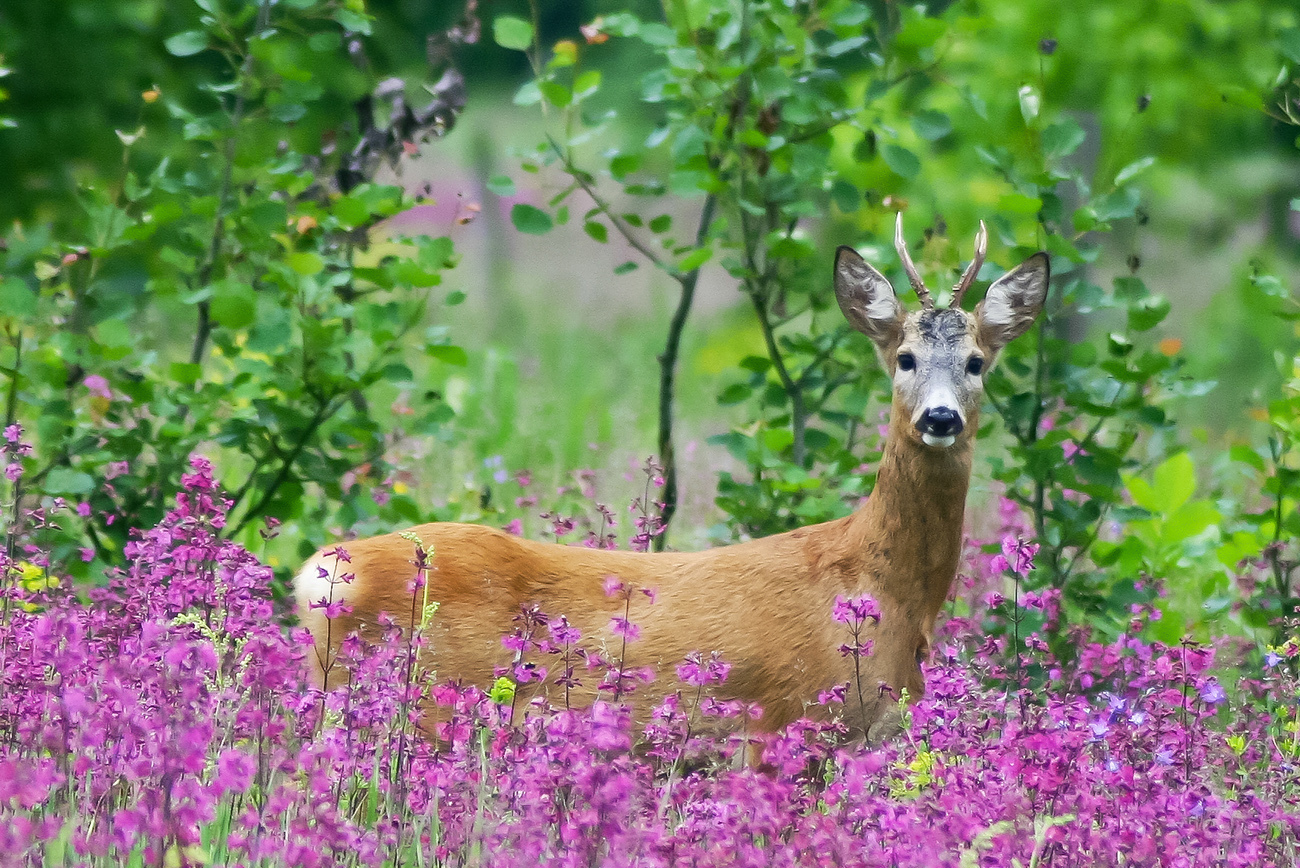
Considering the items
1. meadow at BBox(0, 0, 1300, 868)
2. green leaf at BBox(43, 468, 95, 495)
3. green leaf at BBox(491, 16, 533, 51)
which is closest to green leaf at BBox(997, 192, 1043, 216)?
meadow at BBox(0, 0, 1300, 868)

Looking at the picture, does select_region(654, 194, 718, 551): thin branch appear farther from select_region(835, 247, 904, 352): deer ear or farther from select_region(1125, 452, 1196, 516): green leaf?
select_region(1125, 452, 1196, 516): green leaf

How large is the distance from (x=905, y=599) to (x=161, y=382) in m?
2.72

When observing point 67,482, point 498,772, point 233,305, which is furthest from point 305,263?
point 498,772

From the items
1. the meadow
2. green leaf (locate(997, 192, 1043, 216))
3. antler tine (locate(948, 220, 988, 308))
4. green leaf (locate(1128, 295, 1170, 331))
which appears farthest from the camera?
green leaf (locate(1128, 295, 1170, 331))

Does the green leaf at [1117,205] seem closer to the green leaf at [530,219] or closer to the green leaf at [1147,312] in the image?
the green leaf at [1147,312]

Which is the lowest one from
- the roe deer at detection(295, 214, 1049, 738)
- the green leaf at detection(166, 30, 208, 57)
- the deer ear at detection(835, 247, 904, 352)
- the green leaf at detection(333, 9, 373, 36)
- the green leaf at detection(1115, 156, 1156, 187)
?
the roe deer at detection(295, 214, 1049, 738)

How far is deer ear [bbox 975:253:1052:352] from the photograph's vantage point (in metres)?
4.67

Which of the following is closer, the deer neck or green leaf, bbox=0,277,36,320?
the deer neck

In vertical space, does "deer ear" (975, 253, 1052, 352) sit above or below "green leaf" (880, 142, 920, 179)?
below

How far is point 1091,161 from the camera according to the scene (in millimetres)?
9422

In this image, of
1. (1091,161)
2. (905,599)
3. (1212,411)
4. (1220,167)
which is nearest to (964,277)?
(905,599)

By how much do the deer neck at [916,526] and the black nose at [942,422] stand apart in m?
0.17

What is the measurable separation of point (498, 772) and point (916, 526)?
1.54 meters

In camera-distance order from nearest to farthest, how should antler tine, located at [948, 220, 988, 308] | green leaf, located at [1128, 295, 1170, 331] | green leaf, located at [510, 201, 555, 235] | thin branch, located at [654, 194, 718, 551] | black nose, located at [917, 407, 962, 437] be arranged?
black nose, located at [917, 407, 962, 437]
antler tine, located at [948, 220, 988, 308]
green leaf, located at [1128, 295, 1170, 331]
green leaf, located at [510, 201, 555, 235]
thin branch, located at [654, 194, 718, 551]
